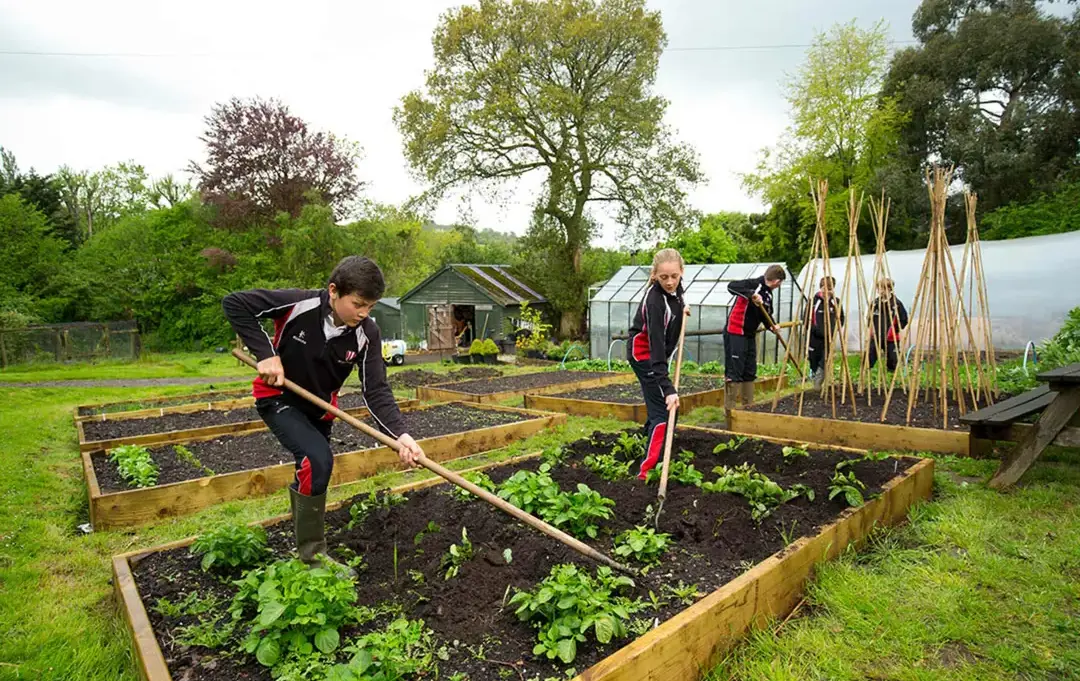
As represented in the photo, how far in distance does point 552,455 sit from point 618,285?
12.1 meters

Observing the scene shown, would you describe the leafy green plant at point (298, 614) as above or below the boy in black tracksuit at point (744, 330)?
below

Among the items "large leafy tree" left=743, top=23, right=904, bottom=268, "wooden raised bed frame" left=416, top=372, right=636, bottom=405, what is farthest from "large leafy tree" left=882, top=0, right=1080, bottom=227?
"wooden raised bed frame" left=416, top=372, right=636, bottom=405

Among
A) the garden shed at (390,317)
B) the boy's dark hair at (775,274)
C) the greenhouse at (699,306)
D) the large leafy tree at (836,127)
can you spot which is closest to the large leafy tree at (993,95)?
the large leafy tree at (836,127)

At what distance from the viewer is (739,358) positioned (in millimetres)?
7312

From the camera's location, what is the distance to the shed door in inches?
864

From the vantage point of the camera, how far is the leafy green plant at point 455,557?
3038 millimetres

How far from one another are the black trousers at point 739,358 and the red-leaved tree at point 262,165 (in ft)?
69.7

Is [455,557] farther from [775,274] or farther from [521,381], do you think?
[521,381]

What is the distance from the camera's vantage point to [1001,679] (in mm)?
2412

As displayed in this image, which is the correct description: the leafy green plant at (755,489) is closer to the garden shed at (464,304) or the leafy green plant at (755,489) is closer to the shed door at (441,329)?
the garden shed at (464,304)

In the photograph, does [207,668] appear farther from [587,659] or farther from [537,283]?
[537,283]

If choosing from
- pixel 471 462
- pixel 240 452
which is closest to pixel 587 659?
pixel 471 462

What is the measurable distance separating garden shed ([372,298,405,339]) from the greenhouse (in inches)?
419

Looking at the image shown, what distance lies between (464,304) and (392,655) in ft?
64.9
